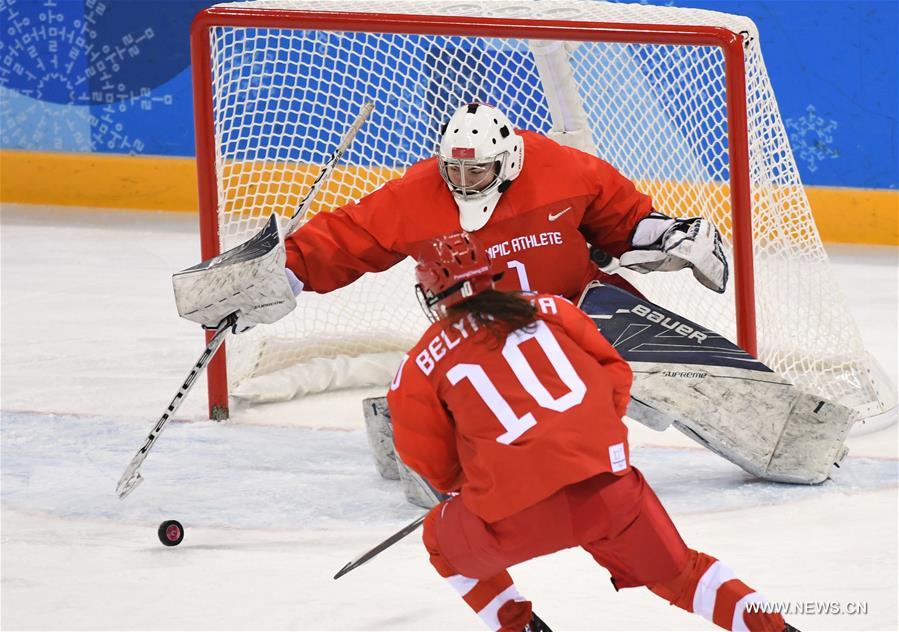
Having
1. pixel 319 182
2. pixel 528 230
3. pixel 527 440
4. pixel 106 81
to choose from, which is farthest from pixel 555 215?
pixel 106 81

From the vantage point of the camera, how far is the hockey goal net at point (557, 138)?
4.00 metres

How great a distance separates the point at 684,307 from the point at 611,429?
279 cm

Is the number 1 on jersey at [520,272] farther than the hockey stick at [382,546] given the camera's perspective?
Yes

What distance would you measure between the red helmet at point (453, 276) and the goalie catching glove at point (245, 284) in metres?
1.15

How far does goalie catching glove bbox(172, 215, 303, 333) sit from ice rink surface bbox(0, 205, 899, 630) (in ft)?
1.70

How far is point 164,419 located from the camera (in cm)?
361

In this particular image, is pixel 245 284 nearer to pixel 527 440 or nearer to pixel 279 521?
pixel 279 521

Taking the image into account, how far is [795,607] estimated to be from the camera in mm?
2957

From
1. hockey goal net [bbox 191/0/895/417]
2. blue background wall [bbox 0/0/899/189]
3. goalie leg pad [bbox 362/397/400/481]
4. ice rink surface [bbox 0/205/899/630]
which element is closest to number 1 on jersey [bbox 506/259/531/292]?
hockey goal net [bbox 191/0/895/417]

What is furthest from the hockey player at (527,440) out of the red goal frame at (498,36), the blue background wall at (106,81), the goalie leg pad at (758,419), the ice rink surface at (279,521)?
the blue background wall at (106,81)

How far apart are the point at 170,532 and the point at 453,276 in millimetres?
1404
